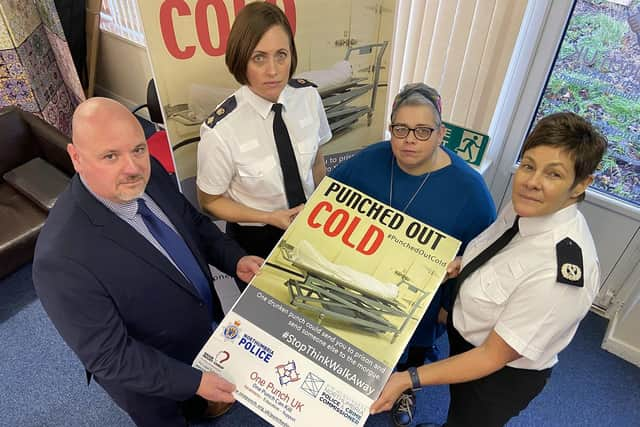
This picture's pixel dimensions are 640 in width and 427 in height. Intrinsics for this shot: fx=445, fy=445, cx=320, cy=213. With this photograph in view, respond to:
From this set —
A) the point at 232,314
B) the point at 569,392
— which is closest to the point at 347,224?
the point at 232,314

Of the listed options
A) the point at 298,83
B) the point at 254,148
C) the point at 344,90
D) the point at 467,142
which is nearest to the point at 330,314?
the point at 254,148

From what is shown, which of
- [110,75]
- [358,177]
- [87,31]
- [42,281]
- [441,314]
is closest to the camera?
[42,281]

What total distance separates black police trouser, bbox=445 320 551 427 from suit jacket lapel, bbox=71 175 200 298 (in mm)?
1068

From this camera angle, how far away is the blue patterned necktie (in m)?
1.43

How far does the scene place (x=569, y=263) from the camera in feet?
3.88

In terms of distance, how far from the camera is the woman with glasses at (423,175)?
1481 millimetres

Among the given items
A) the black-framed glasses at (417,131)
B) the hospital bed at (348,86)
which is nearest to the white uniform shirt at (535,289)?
the black-framed glasses at (417,131)

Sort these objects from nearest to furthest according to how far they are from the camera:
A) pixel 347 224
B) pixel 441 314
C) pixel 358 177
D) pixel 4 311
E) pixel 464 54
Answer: pixel 347 224 → pixel 358 177 → pixel 441 314 → pixel 464 54 → pixel 4 311

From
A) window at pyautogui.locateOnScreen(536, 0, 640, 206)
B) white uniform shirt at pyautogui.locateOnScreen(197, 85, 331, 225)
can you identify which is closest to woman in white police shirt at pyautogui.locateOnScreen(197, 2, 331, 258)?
white uniform shirt at pyautogui.locateOnScreen(197, 85, 331, 225)

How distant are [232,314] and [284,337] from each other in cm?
18

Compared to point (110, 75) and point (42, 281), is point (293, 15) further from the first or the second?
point (110, 75)

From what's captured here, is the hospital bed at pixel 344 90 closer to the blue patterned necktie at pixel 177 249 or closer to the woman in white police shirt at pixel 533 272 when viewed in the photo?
the blue patterned necktie at pixel 177 249

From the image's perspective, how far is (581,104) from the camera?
2494 millimetres

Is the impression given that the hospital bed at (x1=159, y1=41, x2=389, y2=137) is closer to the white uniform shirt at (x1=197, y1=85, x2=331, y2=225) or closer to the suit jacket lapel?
the white uniform shirt at (x1=197, y1=85, x2=331, y2=225)
